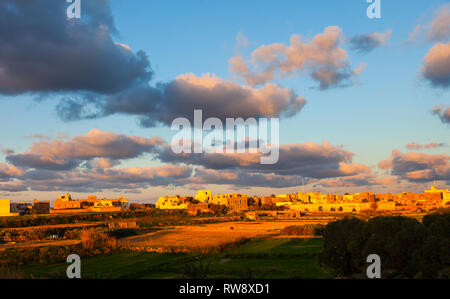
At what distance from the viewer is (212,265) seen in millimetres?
34531

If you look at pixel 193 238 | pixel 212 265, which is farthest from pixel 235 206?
pixel 212 265

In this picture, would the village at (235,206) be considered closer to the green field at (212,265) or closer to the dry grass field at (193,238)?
the dry grass field at (193,238)

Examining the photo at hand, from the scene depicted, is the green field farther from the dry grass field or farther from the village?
the village

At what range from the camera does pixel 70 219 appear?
3848 inches

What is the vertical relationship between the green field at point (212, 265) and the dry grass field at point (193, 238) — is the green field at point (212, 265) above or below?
above

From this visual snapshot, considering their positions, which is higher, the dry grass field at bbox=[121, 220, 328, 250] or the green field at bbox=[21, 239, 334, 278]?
the green field at bbox=[21, 239, 334, 278]

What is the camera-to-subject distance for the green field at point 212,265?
98.1 ft

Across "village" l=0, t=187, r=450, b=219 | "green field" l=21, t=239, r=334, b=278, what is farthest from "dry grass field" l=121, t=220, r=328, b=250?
"village" l=0, t=187, r=450, b=219

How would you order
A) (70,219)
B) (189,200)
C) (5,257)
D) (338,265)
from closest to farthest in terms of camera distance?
(338,265)
(5,257)
(70,219)
(189,200)

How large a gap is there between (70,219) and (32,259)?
61.4 m

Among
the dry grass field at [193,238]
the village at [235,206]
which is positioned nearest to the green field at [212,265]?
the dry grass field at [193,238]

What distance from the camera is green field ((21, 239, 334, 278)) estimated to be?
29.9 m
